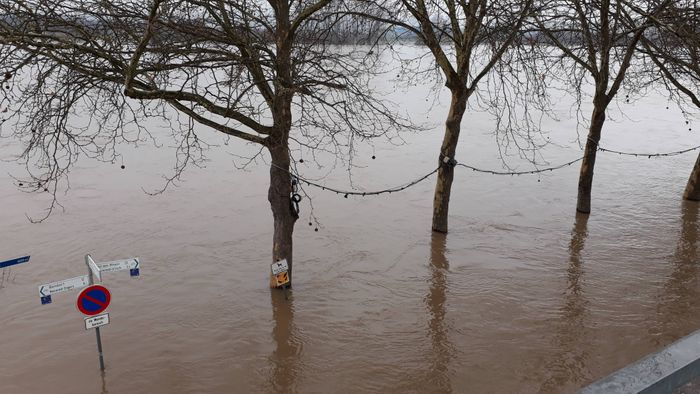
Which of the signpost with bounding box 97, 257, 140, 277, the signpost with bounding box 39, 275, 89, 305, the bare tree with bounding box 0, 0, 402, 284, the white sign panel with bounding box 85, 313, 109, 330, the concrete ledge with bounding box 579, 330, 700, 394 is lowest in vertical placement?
the white sign panel with bounding box 85, 313, 109, 330

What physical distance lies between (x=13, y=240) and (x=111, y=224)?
72.9 inches

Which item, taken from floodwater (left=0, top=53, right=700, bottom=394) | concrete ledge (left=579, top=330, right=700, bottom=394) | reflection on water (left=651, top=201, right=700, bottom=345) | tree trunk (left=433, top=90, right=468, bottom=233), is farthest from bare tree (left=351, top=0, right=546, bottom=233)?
concrete ledge (left=579, top=330, right=700, bottom=394)

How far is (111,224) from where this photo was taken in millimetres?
13133

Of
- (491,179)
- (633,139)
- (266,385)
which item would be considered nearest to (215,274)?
(266,385)

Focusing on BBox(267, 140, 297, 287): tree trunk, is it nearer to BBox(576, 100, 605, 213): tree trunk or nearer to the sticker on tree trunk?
the sticker on tree trunk

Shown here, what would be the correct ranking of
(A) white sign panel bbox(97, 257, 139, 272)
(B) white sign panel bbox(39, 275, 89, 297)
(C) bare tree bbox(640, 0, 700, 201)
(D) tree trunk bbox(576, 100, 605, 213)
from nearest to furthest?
(B) white sign panel bbox(39, 275, 89, 297), (A) white sign panel bbox(97, 257, 139, 272), (C) bare tree bbox(640, 0, 700, 201), (D) tree trunk bbox(576, 100, 605, 213)

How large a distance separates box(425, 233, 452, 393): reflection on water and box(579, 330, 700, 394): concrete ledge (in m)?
5.27

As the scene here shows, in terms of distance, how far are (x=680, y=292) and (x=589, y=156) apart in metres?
4.26

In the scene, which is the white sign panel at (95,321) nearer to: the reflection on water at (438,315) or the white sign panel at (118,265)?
the white sign panel at (118,265)

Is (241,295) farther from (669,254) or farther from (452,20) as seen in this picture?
(669,254)

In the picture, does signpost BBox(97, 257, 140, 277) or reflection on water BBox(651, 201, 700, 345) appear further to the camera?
reflection on water BBox(651, 201, 700, 345)

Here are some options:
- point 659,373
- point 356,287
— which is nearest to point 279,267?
point 356,287

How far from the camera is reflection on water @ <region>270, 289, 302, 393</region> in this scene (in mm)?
7164

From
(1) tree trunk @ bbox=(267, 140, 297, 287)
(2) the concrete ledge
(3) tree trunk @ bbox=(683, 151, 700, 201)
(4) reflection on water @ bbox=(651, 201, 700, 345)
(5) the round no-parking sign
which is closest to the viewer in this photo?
(2) the concrete ledge
